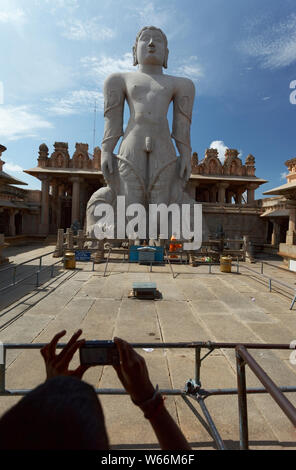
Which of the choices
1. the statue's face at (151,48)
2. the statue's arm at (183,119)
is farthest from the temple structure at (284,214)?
the statue's face at (151,48)

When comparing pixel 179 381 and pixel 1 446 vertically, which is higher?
pixel 1 446

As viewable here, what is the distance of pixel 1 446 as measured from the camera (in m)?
0.62

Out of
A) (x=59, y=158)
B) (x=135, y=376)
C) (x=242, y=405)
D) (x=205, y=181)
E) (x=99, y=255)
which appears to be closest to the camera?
(x=135, y=376)

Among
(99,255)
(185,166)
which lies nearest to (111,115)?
(185,166)

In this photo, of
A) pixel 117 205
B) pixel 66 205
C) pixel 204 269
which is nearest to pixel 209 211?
pixel 117 205


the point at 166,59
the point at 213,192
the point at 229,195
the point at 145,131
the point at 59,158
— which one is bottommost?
the point at 213,192

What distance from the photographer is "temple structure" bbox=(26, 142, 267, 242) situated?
65.8ft

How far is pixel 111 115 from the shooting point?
14.0 metres

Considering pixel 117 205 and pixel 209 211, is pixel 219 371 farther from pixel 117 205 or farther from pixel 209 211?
pixel 209 211

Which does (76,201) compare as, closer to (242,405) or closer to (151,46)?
(151,46)

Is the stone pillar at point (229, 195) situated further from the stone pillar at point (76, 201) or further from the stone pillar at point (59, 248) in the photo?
the stone pillar at point (59, 248)

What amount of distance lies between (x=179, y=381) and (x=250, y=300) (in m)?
3.89

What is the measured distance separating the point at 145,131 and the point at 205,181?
11349 mm

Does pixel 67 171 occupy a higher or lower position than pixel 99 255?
higher
